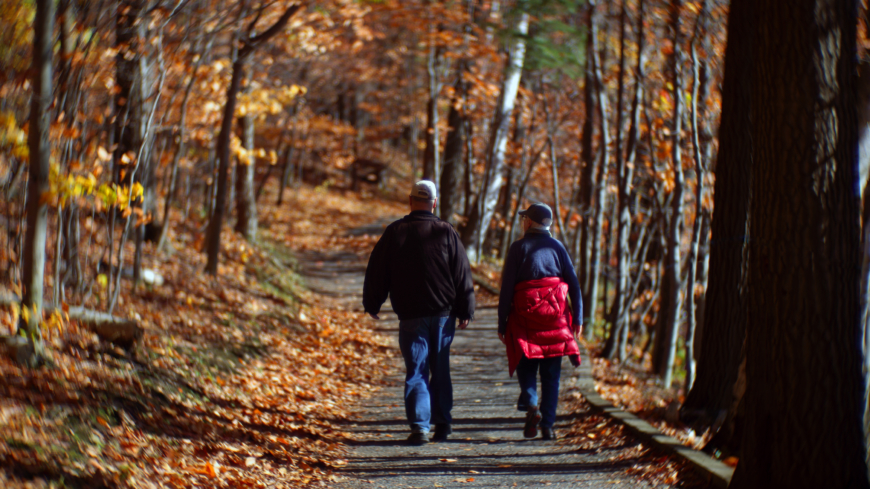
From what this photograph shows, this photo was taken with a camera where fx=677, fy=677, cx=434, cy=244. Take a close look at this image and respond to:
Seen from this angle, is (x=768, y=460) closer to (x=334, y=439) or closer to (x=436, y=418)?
(x=436, y=418)

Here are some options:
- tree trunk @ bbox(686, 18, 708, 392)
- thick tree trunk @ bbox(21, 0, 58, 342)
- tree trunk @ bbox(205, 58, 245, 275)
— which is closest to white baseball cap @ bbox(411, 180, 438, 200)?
thick tree trunk @ bbox(21, 0, 58, 342)

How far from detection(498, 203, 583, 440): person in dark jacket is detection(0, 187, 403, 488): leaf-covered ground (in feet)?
5.61

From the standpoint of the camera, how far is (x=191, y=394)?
6023 mm

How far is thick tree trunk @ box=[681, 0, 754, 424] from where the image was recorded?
5.66 m

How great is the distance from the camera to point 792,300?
12.2 feet

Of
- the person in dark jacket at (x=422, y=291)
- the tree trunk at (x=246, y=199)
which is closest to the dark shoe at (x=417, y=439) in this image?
the person in dark jacket at (x=422, y=291)

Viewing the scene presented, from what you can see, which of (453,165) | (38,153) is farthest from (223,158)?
(453,165)

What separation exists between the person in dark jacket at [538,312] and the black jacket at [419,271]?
415 millimetres

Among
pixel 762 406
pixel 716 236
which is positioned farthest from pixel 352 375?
pixel 762 406

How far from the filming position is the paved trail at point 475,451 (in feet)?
16.0

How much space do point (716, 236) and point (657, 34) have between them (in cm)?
610

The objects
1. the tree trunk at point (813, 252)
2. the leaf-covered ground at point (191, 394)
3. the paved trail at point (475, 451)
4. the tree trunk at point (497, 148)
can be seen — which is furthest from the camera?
the tree trunk at point (497, 148)

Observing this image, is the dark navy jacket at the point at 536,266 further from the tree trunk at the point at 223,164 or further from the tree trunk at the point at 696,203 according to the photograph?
the tree trunk at the point at 223,164

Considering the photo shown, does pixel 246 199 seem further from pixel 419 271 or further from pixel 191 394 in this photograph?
pixel 419 271
